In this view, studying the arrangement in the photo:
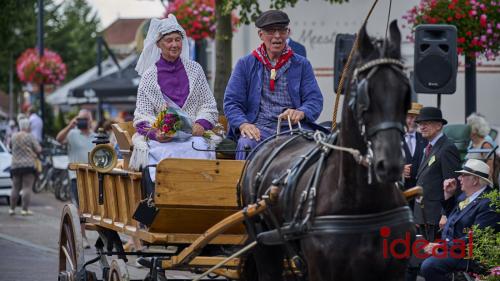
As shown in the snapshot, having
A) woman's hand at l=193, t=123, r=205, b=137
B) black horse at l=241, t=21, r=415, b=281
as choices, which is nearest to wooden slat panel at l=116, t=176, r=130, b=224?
woman's hand at l=193, t=123, r=205, b=137

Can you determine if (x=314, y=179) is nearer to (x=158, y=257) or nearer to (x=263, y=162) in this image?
(x=263, y=162)

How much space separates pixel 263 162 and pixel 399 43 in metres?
1.77

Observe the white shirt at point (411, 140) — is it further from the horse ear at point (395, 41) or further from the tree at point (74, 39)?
the tree at point (74, 39)

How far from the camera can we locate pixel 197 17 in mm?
20812

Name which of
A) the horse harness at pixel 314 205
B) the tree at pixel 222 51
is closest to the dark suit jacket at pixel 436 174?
the horse harness at pixel 314 205

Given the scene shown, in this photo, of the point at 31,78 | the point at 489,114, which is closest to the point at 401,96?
the point at 489,114

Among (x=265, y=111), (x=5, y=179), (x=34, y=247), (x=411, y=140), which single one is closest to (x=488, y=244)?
(x=265, y=111)

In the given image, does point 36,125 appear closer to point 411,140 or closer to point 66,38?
point 411,140

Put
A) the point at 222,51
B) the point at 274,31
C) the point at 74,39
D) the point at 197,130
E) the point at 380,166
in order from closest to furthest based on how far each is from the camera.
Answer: the point at 380,166 → the point at 274,31 → the point at 197,130 → the point at 222,51 → the point at 74,39

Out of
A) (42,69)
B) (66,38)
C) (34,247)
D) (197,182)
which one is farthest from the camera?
(66,38)

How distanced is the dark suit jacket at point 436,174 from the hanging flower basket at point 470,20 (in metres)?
4.82

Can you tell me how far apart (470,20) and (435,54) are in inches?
155

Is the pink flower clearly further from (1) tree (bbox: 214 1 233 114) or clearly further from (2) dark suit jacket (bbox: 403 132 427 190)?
(1) tree (bbox: 214 1 233 114)

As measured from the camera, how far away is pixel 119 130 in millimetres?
9742
